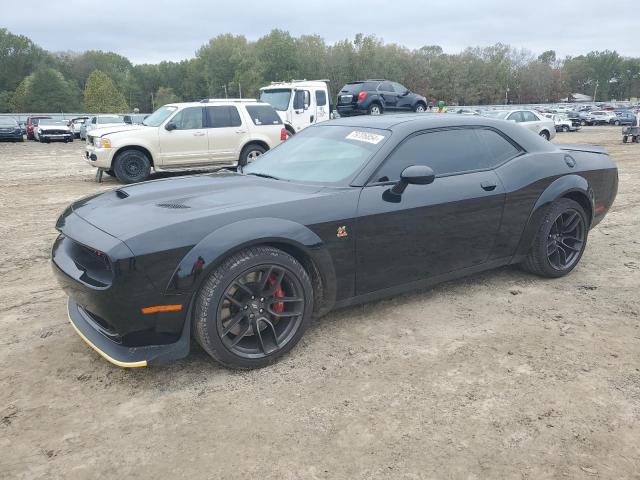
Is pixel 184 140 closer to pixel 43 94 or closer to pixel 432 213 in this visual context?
pixel 432 213

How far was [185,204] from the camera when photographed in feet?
10.4

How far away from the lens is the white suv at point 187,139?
1038cm

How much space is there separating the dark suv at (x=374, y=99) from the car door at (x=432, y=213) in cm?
1805

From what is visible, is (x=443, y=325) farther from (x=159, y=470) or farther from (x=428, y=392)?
(x=159, y=470)

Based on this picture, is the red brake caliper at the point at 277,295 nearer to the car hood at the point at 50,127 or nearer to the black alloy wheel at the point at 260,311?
the black alloy wheel at the point at 260,311

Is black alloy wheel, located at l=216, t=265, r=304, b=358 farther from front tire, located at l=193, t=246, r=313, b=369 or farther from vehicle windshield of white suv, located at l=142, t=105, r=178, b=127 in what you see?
vehicle windshield of white suv, located at l=142, t=105, r=178, b=127

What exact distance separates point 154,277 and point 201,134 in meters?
8.78

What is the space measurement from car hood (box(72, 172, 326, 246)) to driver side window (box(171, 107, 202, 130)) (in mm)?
7410

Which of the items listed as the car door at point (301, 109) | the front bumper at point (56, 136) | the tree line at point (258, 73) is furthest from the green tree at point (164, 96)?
the car door at point (301, 109)

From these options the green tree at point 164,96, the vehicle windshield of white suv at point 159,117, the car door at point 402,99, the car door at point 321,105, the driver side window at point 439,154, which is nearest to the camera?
the driver side window at point 439,154

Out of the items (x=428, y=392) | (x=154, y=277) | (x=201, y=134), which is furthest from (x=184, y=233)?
(x=201, y=134)

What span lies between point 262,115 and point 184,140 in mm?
1931

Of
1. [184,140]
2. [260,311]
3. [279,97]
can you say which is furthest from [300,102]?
[260,311]

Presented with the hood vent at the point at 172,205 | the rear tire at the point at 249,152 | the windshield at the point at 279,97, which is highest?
the windshield at the point at 279,97
